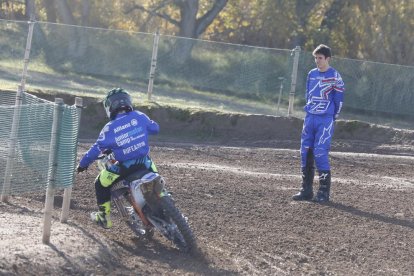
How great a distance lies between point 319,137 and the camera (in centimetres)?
1298

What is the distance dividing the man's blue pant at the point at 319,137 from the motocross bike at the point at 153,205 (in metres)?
3.63

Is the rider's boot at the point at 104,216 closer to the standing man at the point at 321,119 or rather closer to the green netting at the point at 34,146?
the green netting at the point at 34,146

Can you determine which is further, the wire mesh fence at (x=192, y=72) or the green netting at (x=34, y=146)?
the wire mesh fence at (x=192, y=72)

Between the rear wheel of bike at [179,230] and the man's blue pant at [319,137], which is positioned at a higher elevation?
the man's blue pant at [319,137]

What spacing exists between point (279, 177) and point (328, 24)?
66.2 ft

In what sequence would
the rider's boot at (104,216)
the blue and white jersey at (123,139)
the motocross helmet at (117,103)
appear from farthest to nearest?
the rider's boot at (104,216), the motocross helmet at (117,103), the blue and white jersey at (123,139)

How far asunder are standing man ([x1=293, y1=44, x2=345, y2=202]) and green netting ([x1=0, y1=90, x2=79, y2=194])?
150 inches

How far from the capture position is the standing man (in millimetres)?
12992

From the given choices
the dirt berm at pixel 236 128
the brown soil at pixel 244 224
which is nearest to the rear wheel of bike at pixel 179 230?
the brown soil at pixel 244 224

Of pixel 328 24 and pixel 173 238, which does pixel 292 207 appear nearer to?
pixel 173 238

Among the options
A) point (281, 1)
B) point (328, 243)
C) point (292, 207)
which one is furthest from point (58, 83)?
point (328, 243)

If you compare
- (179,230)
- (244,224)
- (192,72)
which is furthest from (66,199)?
(192,72)

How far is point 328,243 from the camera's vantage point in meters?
10.7

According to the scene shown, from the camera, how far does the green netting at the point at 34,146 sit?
9.73 metres
